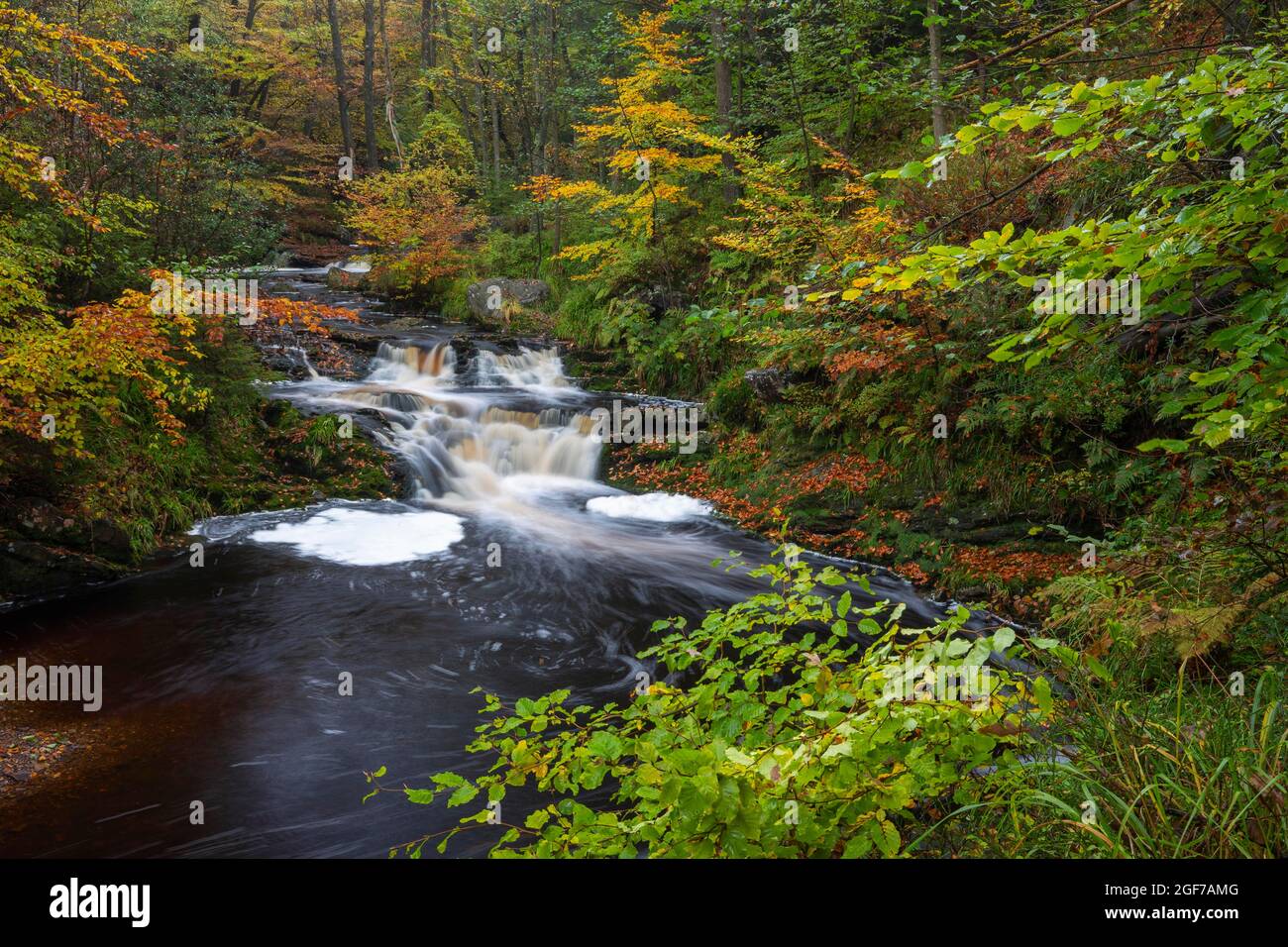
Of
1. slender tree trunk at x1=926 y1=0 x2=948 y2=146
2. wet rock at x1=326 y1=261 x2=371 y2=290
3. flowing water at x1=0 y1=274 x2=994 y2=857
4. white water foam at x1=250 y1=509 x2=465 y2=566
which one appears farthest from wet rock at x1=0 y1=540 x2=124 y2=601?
wet rock at x1=326 y1=261 x2=371 y2=290

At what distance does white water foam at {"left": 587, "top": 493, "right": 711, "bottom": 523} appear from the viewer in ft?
37.0

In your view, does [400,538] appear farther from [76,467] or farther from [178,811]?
[178,811]

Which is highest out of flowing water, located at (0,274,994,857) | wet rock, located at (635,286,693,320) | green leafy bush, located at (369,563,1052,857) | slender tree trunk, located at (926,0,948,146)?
slender tree trunk, located at (926,0,948,146)

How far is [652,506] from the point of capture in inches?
458

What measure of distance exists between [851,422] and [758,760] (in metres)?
8.77

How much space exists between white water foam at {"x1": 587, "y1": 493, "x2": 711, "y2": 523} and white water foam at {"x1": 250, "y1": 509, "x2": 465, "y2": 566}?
7.66ft

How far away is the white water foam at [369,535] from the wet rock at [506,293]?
9.84 metres

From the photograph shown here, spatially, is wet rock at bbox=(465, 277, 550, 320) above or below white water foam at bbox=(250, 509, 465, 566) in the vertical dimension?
above

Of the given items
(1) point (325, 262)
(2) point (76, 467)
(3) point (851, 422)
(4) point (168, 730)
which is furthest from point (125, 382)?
(1) point (325, 262)

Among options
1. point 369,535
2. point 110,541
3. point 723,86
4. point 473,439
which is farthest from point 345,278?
point 110,541

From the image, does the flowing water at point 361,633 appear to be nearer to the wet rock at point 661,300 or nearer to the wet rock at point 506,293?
the wet rock at point 661,300

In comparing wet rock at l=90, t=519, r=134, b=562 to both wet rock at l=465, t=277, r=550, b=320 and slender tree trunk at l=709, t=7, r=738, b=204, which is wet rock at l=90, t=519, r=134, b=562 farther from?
wet rock at l=465, t=277, r=550, b=320

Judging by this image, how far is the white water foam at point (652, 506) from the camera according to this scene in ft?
37.0

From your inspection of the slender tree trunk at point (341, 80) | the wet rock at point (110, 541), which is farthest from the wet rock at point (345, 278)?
the wet rock at point (110, 541)
